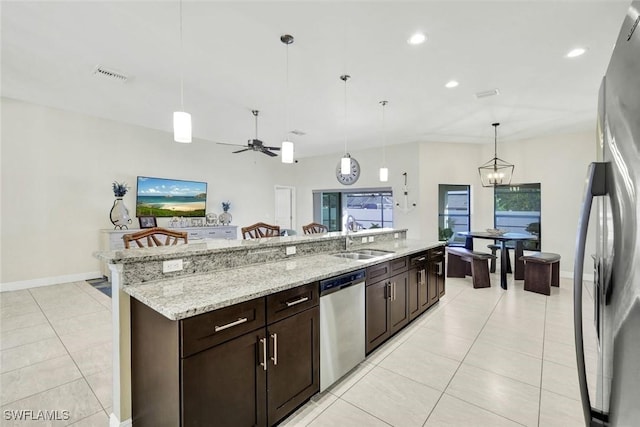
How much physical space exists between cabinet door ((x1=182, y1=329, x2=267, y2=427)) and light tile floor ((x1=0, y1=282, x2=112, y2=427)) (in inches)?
40.7

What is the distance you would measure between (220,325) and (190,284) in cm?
47

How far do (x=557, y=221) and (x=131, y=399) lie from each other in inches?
291

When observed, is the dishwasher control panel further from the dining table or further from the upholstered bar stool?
the upholstered bar stool

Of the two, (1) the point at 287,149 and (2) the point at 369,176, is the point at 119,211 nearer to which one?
(1) the point at 287,149

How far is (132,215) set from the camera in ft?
18.5

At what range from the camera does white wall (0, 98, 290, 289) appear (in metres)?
4.48

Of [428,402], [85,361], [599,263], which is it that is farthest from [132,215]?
[599,263]

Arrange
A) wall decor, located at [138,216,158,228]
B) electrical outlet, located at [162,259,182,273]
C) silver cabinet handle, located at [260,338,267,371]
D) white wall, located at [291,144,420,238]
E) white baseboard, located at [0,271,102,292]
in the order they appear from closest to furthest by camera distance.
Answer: silver cabinet handle, located at [260,338,267,371] < electrical outlet, located at [162,259,182,273] < white baseboard, located at [0,271,102,292] < wall decor, located at [138,216,158,228] < white wall, located at [291,144,420,238]

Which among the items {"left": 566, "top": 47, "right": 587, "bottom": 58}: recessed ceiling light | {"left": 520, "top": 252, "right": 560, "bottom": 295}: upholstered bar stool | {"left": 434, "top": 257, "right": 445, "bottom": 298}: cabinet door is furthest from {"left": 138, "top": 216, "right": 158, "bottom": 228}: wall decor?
{"left": 520, "top": 252, "right": 560, "bottom": 295}: upholstered bar stool

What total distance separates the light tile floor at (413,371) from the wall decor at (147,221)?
6.91 feet

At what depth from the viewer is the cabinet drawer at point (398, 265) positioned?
2822 millimetres

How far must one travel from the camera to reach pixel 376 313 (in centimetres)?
262

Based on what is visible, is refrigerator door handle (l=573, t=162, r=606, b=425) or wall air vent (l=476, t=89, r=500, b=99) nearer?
refrigerator door handle (l=573, t=162, r=606, b=425)

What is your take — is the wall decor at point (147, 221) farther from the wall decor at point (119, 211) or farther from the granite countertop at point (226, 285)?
the granite countertop at point (226, 285)
